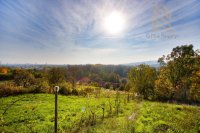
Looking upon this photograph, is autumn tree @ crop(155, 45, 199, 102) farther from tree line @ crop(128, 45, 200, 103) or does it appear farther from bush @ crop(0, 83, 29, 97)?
bush @ crop(0, 83, 29, 97)

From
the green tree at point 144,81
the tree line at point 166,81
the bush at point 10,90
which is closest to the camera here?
the bush at point 10,90

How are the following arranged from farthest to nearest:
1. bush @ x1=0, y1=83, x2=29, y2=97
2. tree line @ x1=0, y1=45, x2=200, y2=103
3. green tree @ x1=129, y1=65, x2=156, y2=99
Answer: green tree @ x1=129, y1=65, x2=156, y2=99, tree line @ x1=0, y1=45, x2=200, y2=103, bush @ x1=0, y1=83, x2=29, y2=97

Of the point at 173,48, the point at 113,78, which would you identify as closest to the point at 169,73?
the point at 173,48

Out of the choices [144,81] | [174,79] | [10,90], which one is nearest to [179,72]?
[174,79]

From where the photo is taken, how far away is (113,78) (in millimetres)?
83250

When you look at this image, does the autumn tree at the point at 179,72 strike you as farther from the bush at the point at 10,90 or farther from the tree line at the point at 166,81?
the bush at the point at 10,90

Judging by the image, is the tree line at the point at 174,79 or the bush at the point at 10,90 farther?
the tree line at the point at 174,79

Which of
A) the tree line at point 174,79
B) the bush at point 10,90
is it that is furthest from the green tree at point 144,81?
the bush at point 10,90

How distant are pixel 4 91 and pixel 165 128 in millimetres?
23918

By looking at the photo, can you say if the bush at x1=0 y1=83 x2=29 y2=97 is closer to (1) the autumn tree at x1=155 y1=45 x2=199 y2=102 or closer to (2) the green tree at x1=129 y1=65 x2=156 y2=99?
(2) the green tree at x1=129 y1=65 x2=156 y2=99

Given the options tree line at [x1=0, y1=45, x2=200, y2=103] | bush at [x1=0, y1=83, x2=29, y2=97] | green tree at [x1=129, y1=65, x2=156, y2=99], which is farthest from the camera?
green tree at [x1=129, y1=65, x2=156, y2=99]

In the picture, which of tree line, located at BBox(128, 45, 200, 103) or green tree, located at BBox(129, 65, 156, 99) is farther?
green tree, located at BBox(129, 65, 156, 99)

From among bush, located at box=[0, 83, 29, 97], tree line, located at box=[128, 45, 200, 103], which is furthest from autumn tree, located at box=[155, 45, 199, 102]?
bush, located at box=[0, 83, 29, 97]

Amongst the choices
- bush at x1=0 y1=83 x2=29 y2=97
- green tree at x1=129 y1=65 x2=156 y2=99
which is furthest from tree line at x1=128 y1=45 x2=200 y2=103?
bush at x1=0 y1=83 x2=29 y2=97
